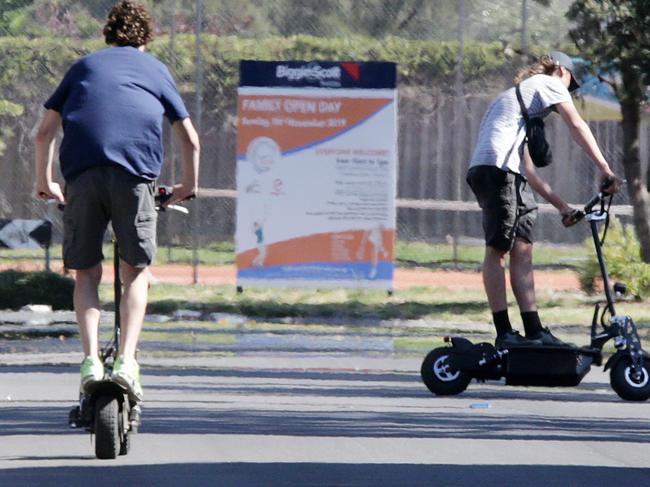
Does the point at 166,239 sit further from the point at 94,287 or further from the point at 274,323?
the point at 94,287

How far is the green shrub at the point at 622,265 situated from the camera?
65.3 feet

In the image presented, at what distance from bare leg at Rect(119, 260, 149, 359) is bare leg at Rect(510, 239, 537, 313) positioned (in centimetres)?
336

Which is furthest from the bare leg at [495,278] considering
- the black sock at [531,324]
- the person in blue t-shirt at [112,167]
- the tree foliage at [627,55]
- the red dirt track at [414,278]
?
the red dirt track at [414,278]

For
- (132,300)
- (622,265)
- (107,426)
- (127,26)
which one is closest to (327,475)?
(107,426)

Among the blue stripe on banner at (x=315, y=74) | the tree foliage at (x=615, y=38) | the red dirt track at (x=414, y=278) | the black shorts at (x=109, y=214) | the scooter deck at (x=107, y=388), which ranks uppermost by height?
the tree foliage at (x=615, y=38)

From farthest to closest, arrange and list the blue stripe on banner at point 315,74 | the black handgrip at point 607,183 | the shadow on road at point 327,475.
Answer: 1. the blue stripe on banner at point 315,74
2. the black handgrip at point 607,183
3. the shadow on road at point 327,475

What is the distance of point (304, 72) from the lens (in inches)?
758

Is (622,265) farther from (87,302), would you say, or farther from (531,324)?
(87,302)

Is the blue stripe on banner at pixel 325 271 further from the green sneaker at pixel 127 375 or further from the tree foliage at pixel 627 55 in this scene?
the green sneaker at pixel 127 375

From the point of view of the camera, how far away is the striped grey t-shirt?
1096 centimetres

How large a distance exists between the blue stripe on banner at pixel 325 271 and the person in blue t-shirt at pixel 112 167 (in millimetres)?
10967

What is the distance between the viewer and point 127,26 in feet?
27.2

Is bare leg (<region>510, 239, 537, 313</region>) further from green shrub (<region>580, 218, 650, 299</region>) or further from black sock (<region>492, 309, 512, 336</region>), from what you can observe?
green shrub (<region>580, 218, 650, 299</region>)

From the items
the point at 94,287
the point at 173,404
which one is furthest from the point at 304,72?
the point at 94,287
